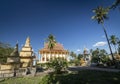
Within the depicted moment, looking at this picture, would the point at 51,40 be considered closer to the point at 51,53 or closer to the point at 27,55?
the point at 51,53

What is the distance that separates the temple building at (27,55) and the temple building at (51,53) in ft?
109

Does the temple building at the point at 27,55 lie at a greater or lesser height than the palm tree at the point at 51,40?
lesser

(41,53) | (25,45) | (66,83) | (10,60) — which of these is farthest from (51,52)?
(66,83)

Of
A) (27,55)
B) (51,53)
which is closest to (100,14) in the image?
(27,55)

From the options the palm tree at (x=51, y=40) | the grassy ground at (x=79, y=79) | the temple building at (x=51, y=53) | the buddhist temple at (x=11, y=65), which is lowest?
the grassy ground at (x=79, y=79)

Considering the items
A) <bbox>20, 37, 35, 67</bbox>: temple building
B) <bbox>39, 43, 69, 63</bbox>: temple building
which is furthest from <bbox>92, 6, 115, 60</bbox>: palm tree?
<bbox>39, 43, 69, 63</bbox>: temple building

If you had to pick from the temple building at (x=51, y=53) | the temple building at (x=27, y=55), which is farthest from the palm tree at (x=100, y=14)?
the temple building at (x=51, y=53)

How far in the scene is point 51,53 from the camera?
72.4 metres

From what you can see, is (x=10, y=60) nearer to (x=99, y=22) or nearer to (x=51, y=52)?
(x=99, y=22)

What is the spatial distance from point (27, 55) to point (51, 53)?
3795cm

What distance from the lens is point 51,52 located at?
72125mm

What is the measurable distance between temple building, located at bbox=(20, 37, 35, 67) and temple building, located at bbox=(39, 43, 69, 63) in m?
33.2

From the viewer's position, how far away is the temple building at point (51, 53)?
7056cm

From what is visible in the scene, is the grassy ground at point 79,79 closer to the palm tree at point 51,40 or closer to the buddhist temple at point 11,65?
the buddhist temple at point 11,65
